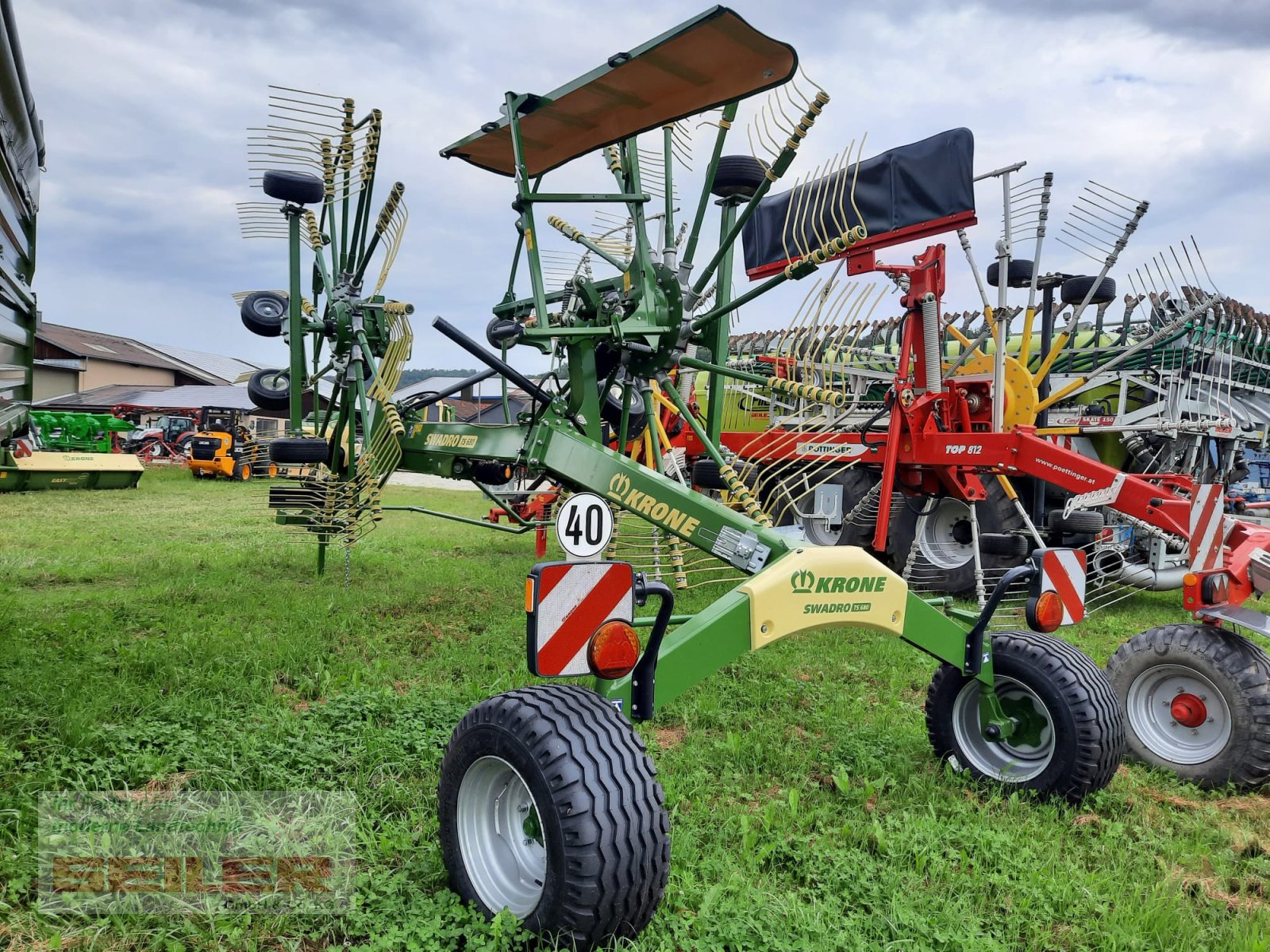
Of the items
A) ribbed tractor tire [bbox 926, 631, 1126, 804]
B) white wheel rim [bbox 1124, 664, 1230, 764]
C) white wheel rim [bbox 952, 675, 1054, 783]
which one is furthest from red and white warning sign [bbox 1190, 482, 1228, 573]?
white wheel rim [bbox 952, 675, 1054, 783]

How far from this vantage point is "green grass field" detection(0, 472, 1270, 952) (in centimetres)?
226

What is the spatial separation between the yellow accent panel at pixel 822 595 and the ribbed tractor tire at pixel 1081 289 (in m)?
5.78

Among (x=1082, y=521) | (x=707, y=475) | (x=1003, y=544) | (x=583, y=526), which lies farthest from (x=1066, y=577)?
(x=1003, y=544)

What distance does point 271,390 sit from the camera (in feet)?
20.6

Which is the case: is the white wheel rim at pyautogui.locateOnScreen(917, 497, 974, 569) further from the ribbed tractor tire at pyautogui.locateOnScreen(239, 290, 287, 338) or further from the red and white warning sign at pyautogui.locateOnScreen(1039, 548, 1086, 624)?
the ribbed tractor tire at pyautogui.locateOnScreen(239, 290, 287, 338)

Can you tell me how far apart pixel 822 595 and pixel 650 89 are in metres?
2.95

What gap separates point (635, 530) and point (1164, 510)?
3.45 meters

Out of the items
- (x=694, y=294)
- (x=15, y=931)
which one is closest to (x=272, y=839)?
(x=15, y=931)

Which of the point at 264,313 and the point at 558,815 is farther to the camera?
the point at 264,313

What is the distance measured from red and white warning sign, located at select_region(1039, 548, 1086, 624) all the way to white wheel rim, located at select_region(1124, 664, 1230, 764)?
2.03ft

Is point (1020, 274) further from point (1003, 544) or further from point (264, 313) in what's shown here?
point (264, 313)

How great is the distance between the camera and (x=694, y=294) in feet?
17.1

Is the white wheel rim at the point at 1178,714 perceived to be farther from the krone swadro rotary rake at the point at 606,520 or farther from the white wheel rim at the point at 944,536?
the white wheel rim at the point at 944,536

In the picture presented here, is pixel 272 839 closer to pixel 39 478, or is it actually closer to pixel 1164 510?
pixel 1164 510
